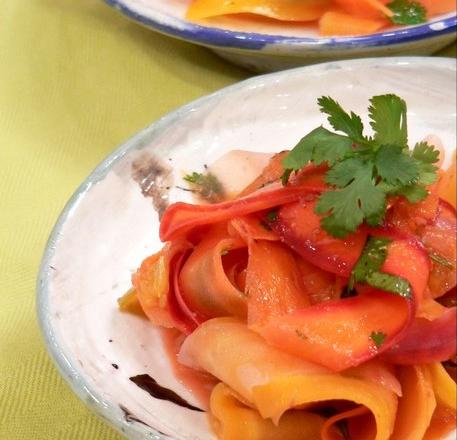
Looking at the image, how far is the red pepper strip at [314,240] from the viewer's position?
886mm

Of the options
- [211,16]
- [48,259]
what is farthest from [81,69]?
[48,259]

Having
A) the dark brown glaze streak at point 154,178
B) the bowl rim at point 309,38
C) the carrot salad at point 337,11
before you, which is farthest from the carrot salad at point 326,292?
the carrot salad at point 337,11

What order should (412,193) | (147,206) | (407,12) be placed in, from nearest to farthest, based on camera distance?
(412,193) < (147,206) < (407,12)

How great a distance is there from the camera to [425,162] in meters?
0.95

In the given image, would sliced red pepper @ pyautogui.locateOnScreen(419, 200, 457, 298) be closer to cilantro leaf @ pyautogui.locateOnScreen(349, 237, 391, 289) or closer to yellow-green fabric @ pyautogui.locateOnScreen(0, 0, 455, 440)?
cilantro leaf @ pyautogui.locateOnScreen(349, 237, 391, 289)

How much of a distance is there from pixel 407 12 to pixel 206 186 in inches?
23.3

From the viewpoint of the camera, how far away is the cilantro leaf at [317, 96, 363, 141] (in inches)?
37.6

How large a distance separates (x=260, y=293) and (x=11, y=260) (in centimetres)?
56

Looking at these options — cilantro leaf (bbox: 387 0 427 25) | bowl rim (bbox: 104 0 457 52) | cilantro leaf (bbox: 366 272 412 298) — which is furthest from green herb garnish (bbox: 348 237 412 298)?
cilantro leaf (bbox: 387 0 427 25)

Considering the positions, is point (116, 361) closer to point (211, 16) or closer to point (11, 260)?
point (11, 260)

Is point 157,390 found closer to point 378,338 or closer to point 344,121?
point 378,338

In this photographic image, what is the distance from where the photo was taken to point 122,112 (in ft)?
5.03

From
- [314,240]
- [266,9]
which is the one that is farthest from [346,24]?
[314,240]

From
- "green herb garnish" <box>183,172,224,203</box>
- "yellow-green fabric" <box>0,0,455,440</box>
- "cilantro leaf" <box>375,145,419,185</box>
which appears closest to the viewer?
"cilantro leaf" <box>375,145,419,185</box>
